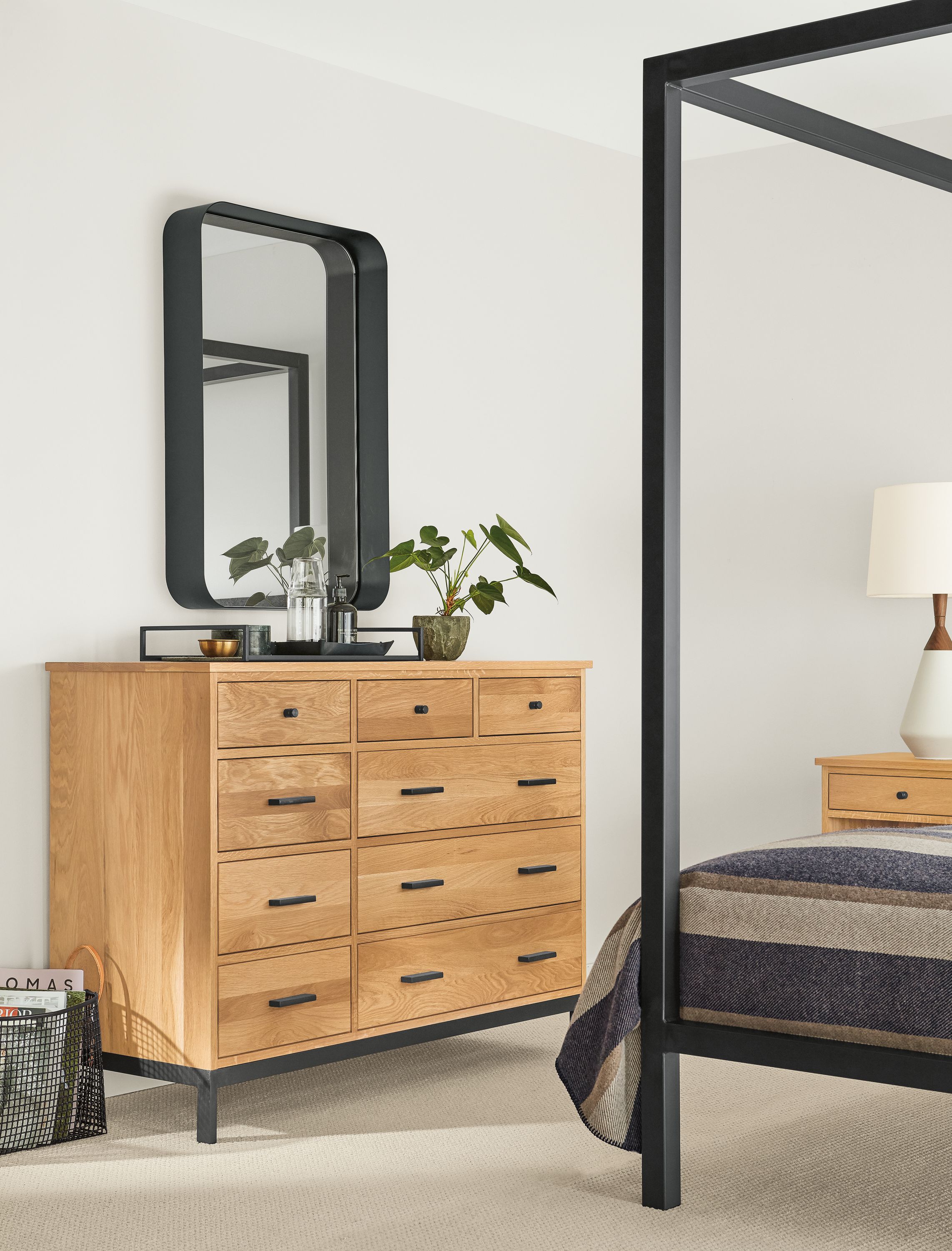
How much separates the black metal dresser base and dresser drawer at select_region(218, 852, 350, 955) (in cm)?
24

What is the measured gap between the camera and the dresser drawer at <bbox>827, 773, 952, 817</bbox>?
4039 millimetres

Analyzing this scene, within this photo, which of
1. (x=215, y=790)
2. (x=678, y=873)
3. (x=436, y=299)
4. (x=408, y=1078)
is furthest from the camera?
(x=436, y=299)

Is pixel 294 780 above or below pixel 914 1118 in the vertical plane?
above

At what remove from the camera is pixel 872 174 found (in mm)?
4621

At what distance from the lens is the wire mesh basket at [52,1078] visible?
2.97 metres

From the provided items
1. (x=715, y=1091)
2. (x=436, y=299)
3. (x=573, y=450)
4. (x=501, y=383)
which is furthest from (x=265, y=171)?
(x=715, y=1091)

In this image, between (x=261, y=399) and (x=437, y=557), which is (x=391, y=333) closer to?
(x=261, y=399)

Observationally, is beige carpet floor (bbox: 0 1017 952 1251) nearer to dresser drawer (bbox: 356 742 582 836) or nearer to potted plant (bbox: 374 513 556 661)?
dresser drawer (bbox: 356 742 582 836)

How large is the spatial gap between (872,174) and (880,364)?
589mm

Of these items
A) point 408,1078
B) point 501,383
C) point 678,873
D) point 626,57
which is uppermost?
point 626,57

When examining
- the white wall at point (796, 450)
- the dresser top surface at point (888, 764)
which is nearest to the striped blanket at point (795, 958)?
the dresser top surface at point (888, 764)

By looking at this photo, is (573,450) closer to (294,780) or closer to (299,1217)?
(294,780)

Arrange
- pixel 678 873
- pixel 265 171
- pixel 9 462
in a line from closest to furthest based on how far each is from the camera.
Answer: pixel 678 873 → pixel 9 462 → pixel 265 171

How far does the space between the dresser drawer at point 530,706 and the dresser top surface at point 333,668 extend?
21 mm
